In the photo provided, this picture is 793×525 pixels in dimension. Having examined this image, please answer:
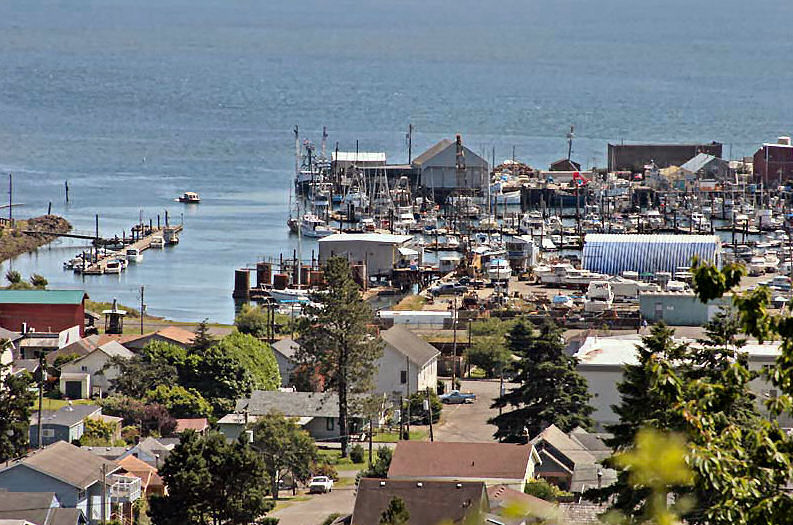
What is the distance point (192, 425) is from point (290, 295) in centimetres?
1812

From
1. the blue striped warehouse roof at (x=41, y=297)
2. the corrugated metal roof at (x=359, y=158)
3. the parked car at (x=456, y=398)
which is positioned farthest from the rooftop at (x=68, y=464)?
the corrugated metal roof at (x=359, y=158)

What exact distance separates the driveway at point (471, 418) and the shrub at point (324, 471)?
250 cm

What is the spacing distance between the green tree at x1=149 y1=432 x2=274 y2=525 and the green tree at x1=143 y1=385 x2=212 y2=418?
695cm

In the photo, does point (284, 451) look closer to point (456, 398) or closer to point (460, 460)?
point (460, 460)

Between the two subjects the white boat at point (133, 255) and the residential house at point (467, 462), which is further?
the white boat at point (133, 255)

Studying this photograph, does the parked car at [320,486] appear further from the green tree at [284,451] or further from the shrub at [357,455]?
the shrub at [357,455]

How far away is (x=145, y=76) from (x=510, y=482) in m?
127

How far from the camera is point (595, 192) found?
2675 inches

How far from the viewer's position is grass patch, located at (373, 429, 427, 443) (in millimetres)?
26905

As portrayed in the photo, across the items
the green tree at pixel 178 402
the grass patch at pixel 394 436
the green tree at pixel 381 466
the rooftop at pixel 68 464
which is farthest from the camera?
the green tree at pixel 178 402

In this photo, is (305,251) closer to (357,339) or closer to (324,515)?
(357,339)

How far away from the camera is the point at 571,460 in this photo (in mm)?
22812

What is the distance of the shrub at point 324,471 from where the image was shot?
2425 centimetres

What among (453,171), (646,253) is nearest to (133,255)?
(646,253)
